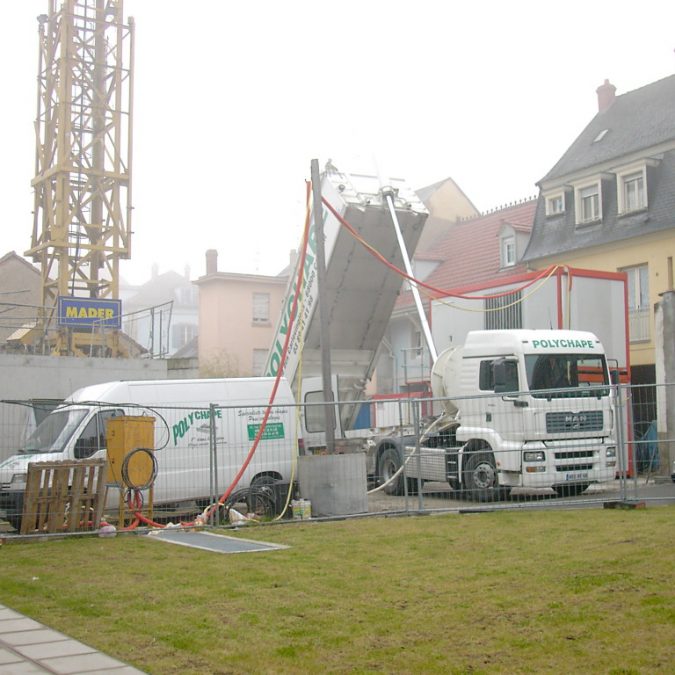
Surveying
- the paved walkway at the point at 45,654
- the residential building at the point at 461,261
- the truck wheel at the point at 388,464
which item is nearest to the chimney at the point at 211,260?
the residential building at the point at 461,261

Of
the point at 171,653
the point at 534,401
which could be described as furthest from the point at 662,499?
the point at 171,653

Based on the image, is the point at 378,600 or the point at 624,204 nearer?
the point at 378,600

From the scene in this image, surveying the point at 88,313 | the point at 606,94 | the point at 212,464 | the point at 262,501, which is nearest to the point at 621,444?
the point at 262,501

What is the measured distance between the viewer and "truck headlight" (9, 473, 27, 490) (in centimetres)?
1319

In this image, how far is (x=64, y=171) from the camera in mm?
29656

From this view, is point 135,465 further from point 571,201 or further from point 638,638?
point 571,201

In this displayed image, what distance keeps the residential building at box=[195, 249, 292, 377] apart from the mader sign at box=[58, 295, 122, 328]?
23.2 m

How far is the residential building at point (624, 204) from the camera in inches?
1198

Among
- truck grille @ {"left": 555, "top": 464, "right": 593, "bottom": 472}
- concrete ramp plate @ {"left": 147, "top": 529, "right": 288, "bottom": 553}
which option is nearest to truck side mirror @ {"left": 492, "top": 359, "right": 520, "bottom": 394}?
truck grille @ {"left": 555, "top": 464, "right": 593, "bottom": 472}

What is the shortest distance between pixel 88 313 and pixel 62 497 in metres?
15.0

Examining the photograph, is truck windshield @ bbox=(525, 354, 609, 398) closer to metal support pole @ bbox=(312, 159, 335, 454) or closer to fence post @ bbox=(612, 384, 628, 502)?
fence post @ bbox=(612, 384, 628, 502)

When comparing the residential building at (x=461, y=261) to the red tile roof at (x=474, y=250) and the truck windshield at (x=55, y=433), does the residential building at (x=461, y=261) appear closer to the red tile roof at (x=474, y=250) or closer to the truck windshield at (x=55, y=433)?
the red tile roof at (x=474, y=250)

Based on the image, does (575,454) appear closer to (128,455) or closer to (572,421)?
(572,421)

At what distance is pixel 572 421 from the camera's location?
14.8 metres
